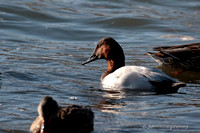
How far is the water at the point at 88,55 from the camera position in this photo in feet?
20.6

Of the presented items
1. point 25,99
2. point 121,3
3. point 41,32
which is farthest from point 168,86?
point 121,3

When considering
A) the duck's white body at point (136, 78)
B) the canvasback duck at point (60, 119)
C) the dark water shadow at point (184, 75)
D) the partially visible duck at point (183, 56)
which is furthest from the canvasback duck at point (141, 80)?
the canvasback duck at point (60, 119)

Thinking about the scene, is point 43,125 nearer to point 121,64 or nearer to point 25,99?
point 25,99

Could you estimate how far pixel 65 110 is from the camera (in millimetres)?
5348

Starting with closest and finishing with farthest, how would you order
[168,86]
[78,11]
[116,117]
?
[116,117] → [168,86] → [78,11]

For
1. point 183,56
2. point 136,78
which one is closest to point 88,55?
point 183,56

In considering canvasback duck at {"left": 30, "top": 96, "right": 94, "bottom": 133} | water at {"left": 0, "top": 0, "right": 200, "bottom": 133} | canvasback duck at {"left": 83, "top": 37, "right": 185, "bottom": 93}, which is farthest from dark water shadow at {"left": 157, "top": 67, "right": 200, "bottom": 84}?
canvasback duck at {"left": 30, "top": 96, "right": 94, "bottom": 133}

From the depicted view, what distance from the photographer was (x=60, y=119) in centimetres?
529

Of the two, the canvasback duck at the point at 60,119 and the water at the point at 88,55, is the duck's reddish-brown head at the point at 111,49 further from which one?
the canvasback duck at the point at 60,119

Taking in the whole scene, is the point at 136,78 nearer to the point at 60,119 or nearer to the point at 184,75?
the point at 184,75

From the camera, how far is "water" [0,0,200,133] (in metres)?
6.28

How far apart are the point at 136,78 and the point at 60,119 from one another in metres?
2.92

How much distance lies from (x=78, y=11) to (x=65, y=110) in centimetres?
1140

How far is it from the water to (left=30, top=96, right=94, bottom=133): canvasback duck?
34cm
